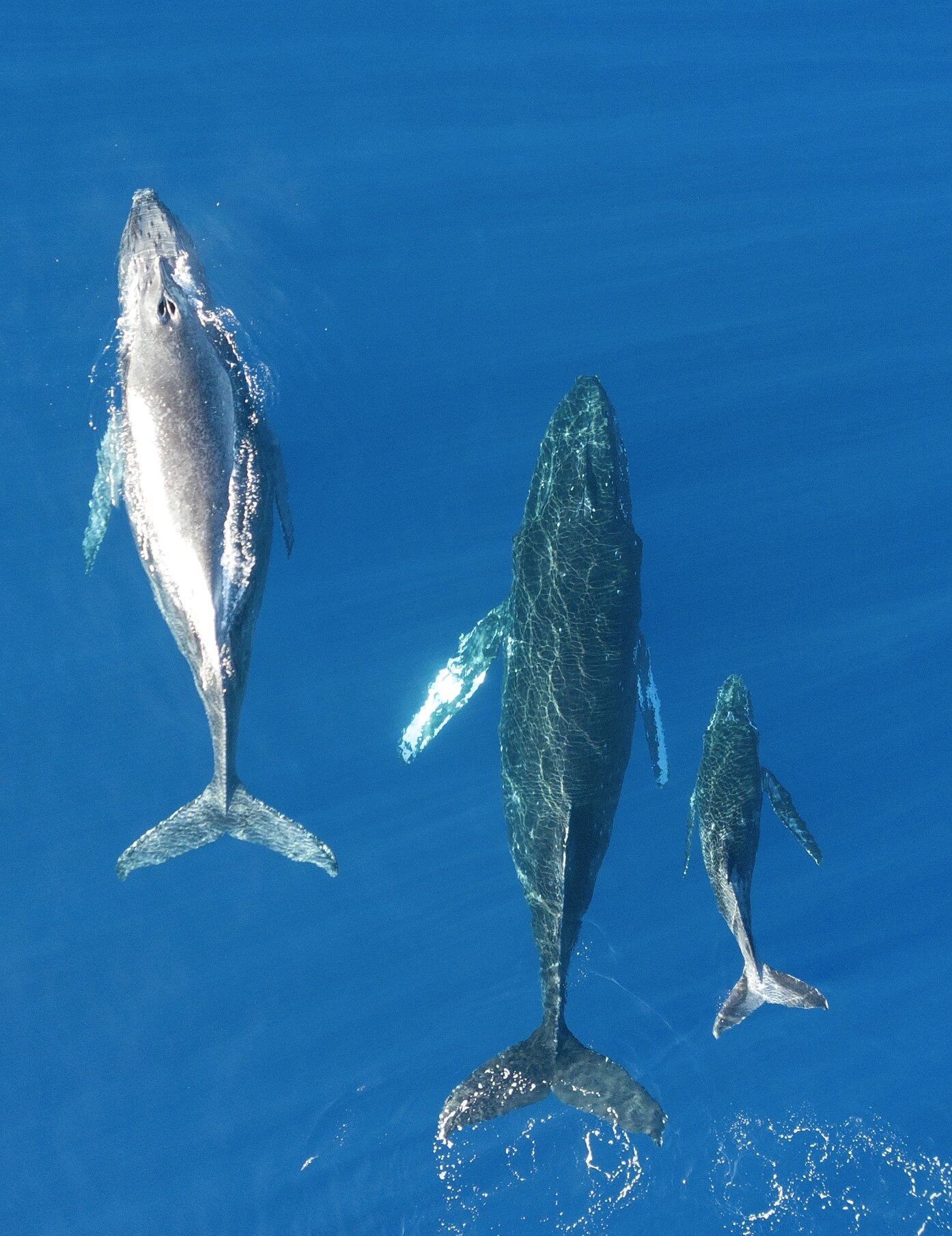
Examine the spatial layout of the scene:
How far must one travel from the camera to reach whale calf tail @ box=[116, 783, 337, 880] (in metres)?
10.1

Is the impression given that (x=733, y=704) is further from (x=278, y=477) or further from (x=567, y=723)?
(x=278, y=477)

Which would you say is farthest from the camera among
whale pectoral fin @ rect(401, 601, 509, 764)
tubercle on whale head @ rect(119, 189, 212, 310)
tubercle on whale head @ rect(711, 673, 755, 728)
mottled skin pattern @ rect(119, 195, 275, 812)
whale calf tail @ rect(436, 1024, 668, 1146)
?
tubercle on whale head @ rect(711, 673, 755, 728)

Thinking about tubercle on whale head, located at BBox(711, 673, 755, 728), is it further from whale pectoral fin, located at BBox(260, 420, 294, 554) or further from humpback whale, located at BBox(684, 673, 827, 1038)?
whale pectoral fin, located at BBox(260, 420, 294, 554)

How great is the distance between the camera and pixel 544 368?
12.4 m

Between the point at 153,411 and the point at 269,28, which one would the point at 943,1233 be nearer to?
the point at 153,411

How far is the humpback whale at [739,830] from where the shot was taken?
37.3 ft

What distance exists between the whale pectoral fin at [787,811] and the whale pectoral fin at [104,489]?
832 cm

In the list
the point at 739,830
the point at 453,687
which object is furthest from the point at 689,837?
the point at 453,687

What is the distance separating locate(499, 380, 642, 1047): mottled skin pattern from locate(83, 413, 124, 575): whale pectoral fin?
4.56 metres

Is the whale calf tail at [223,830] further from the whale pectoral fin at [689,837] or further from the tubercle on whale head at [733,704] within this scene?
the tubercle on whale head at [733,704]

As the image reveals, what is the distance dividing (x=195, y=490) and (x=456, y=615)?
158 inches

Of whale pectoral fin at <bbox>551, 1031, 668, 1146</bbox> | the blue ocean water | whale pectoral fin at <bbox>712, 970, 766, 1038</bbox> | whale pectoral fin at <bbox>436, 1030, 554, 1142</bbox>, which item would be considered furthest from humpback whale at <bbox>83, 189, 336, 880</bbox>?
whale pectoral fin at <bbox>712, 970, 766, 1038</bbox>

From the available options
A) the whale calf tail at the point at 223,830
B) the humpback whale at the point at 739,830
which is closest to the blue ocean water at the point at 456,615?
the humpback whale at the point at 739,830

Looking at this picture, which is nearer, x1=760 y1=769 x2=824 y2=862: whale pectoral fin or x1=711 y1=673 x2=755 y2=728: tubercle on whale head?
x1=760 y1=769 x2=824 y2=862: whale pectoral fin
